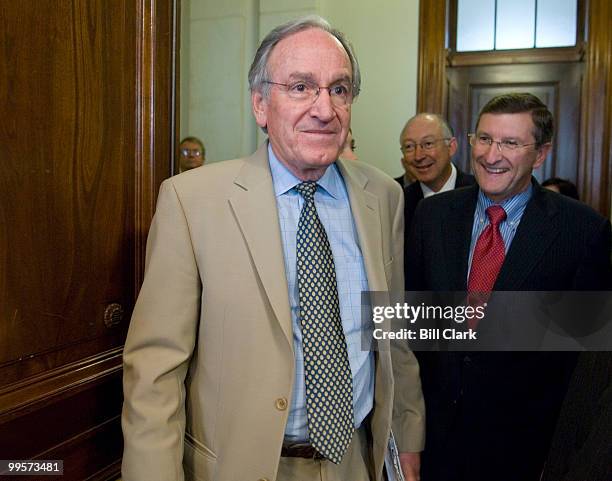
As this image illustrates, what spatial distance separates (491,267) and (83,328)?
122 cm

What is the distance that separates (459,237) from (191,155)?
244 cm

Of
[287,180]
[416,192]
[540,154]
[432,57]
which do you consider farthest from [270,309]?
[432,57]

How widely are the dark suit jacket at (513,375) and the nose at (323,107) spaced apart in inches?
29.7

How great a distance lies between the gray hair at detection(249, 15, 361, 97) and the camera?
1294mm

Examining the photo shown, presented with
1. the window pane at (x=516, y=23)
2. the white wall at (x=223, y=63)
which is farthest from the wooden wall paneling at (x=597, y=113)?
the white wall at (x=223, y=63)

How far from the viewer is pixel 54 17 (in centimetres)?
98

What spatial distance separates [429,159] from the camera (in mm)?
3258

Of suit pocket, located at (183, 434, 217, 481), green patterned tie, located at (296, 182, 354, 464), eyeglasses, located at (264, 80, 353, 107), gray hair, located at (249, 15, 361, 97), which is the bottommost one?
suit pocket, located at (183, 434, 217, 481)

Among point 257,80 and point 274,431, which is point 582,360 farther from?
point 257,80

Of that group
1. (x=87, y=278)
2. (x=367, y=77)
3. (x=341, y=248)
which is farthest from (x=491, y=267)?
(x=367, y=77)

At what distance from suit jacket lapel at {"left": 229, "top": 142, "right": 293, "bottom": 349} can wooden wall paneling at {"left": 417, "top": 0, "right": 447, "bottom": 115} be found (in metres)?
3.64

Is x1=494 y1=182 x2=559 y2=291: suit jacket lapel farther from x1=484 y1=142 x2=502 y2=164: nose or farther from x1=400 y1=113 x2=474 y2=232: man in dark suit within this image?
x1=400 y1=113 x2=474 y2=232: man in dark suit

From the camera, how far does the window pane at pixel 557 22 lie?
14.7 feet

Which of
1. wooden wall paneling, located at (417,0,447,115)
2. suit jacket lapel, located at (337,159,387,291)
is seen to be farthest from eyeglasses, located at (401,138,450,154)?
suit jacket lapel, located at (337,159,387,291)
